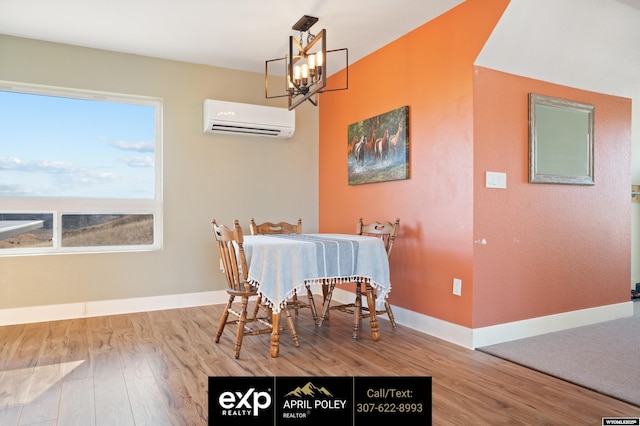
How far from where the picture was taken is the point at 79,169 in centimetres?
379

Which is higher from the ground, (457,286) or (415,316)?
(457,286)

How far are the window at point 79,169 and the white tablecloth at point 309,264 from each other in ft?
5.56

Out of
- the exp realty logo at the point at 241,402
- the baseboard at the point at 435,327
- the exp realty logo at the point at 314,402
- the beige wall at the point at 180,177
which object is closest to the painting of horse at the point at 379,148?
the beige wall at the point at 180,177

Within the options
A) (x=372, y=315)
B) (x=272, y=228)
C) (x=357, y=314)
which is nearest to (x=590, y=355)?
(x=372, y=315)

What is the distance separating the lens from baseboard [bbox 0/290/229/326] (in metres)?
3.51

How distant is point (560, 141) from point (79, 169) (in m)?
4.07

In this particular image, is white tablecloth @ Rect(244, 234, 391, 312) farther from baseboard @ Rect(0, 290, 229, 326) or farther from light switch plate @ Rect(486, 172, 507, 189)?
baseboard @ Rect(0, 290, 229, 326)

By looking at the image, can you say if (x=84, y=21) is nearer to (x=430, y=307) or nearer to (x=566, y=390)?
(x=430, y=307)

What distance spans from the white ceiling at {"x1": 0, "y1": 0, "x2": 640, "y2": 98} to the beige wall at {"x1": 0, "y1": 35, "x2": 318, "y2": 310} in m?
0.24

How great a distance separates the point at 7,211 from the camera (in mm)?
3518

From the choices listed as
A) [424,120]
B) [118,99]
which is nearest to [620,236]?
[424,120]

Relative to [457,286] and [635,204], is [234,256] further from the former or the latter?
[635,204]

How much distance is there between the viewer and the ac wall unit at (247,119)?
13.3 ft

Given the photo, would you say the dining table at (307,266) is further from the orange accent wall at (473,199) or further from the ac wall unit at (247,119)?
the ac wall unit at (247,119)
